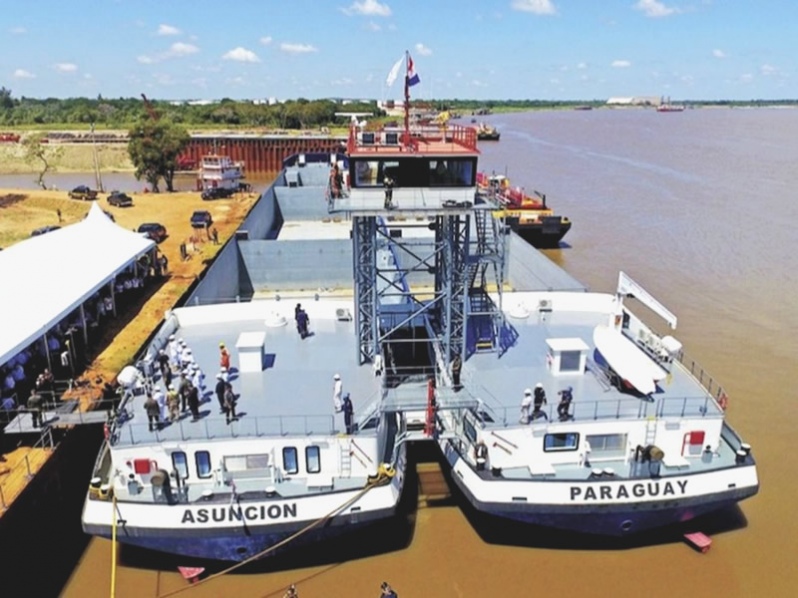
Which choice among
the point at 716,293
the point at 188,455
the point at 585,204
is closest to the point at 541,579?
the point at 188,455

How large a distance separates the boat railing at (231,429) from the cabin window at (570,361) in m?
5.40

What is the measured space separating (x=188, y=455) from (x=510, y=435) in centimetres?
615

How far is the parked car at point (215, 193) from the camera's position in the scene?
4844 centimetres

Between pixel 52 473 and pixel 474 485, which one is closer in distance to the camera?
pixel 474 485

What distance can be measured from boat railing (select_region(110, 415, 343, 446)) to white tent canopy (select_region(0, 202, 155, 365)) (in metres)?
4.46

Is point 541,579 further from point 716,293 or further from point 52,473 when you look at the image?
point 716,293

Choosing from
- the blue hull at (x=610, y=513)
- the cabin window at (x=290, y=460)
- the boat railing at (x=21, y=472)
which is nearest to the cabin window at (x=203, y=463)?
the cabin window at (x=290, y=460)

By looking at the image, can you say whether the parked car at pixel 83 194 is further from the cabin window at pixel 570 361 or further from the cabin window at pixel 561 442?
the cabin window at pixel 561 442

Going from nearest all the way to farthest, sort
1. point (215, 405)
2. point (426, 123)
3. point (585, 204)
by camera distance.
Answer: point (215, 405) → point (426, 123) → point (585, 204)

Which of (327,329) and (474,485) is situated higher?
(327,329)

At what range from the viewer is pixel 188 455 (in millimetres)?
12078

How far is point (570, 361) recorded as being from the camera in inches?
573

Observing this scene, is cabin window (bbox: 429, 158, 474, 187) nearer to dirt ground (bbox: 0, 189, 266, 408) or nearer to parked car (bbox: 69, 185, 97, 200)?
dirt ground (bbox: 0, 189, 266, 408)

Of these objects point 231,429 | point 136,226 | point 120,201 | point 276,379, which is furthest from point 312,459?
point 120,201
